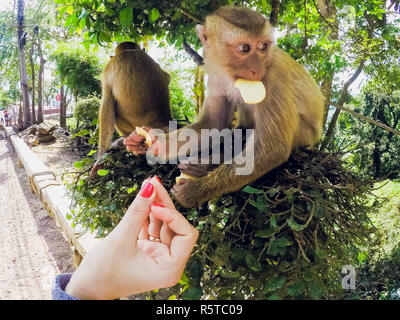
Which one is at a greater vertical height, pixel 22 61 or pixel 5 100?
pixel 22 61

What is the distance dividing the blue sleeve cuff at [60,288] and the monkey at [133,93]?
911 mm

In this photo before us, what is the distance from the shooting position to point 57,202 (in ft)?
10.3

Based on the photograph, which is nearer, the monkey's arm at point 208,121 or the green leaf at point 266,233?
the green leaf at point 266,233

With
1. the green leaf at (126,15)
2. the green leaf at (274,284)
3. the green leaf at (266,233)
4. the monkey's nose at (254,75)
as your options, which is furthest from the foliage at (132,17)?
the green leaf at (274,284)

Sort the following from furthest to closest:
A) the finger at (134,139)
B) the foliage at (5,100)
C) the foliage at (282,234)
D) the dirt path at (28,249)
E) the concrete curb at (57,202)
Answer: the foliage at (5,100) → the dirt path at (28,249) → the concrete curb at (57,202) → the finger at (134,139) → the foliage at (282,234)

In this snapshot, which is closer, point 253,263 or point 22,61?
point 253,263

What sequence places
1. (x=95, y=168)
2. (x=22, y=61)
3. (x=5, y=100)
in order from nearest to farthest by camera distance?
(x=95, y=168)
(x=22, y=61)
(x=5, y=100)

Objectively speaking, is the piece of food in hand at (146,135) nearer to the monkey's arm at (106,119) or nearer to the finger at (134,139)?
the finger at (134,139)

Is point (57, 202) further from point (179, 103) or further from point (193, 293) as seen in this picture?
point (193, 293)

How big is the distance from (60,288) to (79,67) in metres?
4.72

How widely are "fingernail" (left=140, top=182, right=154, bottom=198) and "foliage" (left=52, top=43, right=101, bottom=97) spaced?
4520 mm

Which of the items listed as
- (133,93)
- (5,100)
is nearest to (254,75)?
(133,93)

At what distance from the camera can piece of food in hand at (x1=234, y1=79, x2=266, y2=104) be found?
105 centimetres

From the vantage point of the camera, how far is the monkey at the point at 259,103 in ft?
3.64
